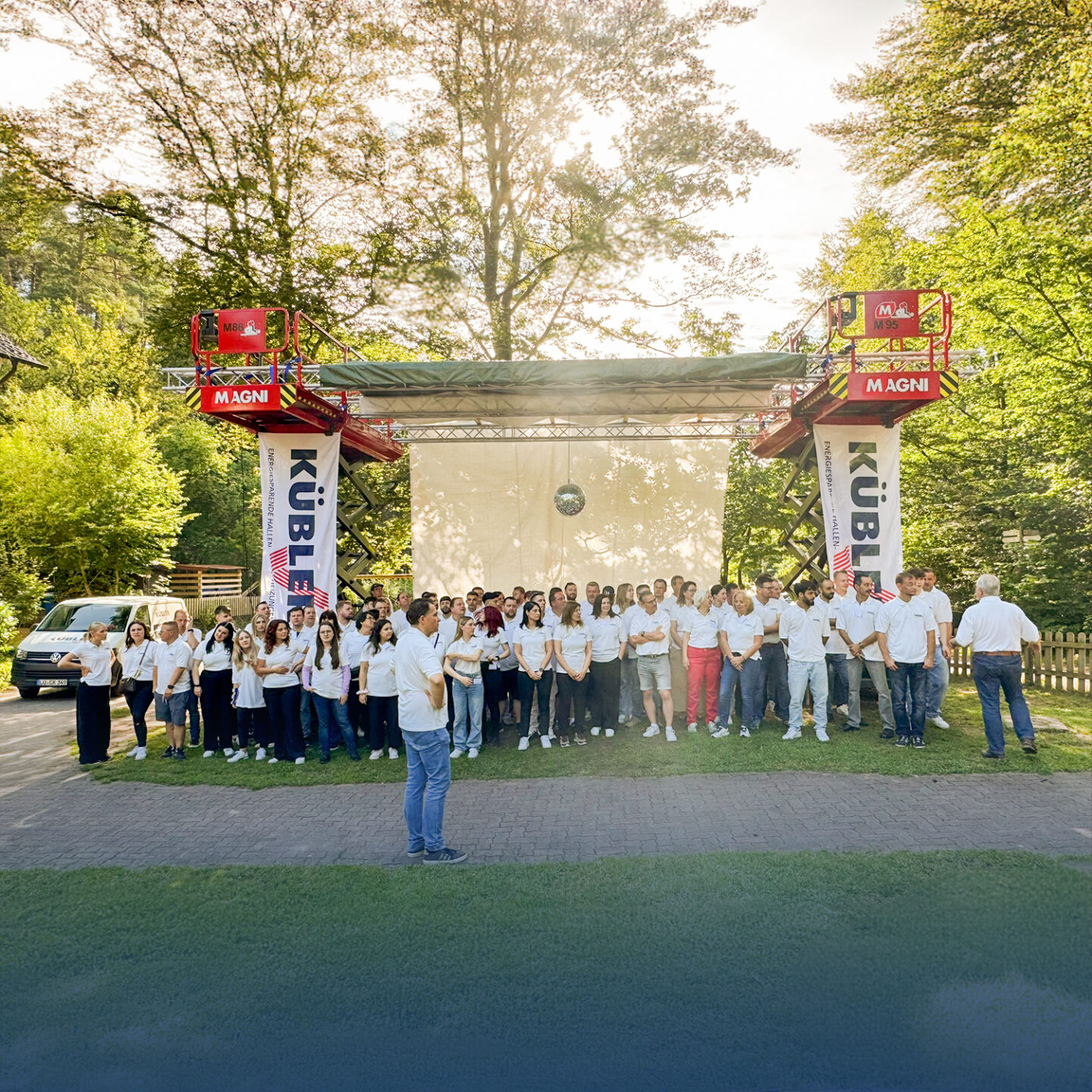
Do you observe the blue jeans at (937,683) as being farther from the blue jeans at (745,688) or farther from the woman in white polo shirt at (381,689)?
the woman in white polo shirt at (381,689)

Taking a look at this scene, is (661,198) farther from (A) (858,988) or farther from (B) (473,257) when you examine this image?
(A) (858,988)

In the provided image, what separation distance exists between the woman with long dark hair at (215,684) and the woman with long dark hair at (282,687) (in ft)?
2.29

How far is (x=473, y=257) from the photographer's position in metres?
20.5

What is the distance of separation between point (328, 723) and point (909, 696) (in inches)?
264

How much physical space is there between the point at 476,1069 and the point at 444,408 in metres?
10.5

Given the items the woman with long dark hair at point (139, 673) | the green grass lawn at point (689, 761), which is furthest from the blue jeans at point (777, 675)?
the woman with long dark hair at point (139, 673)

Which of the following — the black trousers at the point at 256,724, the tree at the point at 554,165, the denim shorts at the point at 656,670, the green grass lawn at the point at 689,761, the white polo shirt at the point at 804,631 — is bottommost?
the green grass lawn at the point at 689,761

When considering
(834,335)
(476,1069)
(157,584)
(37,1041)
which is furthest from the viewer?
(157,584)

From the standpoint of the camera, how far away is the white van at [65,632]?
1427 centimetres

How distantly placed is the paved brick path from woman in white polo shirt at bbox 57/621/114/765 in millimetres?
896

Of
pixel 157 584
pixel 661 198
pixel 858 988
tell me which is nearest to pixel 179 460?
pixel 157 584

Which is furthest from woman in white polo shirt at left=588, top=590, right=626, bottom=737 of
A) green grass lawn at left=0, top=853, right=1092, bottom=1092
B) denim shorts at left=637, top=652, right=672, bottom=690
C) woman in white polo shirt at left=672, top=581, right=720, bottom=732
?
green grass lawn at left=0, top=853, right=1092, bottom=1092

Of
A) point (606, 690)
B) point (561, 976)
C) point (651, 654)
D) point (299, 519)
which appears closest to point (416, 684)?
point (561, 976)

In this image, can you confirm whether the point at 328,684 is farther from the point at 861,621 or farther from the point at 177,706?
the point at 861,621
